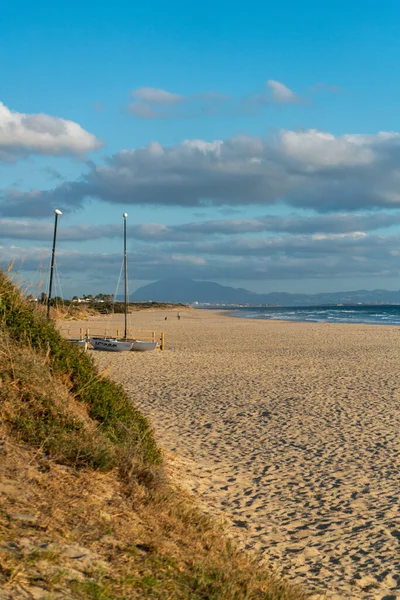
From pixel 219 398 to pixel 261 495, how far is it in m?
7.70

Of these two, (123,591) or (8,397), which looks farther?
(8,397)

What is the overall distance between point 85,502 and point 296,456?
19.0ft

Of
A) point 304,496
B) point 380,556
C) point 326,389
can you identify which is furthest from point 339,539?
point 326,389

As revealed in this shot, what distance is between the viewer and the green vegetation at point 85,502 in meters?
4.34

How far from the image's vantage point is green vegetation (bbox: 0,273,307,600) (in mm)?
4340

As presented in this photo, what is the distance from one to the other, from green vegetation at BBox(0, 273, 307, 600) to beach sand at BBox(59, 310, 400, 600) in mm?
936

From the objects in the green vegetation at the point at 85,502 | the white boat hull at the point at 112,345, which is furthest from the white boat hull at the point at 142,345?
the green vegetation at the point at 85,502

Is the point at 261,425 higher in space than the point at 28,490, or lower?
lower

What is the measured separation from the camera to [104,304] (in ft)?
309

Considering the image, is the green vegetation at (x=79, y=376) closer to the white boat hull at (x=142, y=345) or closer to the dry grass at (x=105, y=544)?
the dry grass at (x=105, y=544)

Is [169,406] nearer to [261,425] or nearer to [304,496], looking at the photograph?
[261,425]

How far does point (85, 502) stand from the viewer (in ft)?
17.8

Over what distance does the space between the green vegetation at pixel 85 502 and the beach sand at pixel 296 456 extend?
94 centimetres

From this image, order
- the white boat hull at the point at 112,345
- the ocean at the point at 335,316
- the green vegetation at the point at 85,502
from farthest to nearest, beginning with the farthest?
the ocean at the point at 335,316
the white boat hull at the point at 112,345
the green vegetation at the point at 85,502
